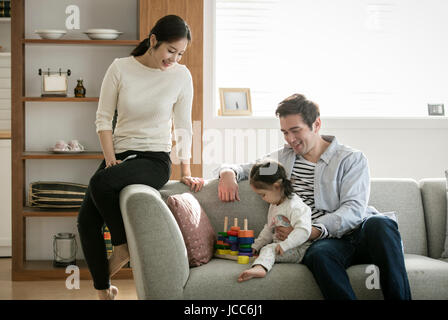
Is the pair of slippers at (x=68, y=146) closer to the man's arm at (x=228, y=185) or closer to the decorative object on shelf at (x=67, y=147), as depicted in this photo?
the decorative object on shelf at (x=67, y=147)

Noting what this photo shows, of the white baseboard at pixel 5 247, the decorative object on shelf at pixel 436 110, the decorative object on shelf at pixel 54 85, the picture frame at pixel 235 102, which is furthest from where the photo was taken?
the white baseboard at pixel 5 247

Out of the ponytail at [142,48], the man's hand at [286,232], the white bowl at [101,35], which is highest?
the white bowl at [101,35]

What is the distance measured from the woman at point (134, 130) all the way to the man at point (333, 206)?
0.35 meters

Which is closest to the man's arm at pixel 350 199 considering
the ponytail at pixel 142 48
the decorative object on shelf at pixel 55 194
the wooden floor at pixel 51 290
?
the ponytail at pixel 142 48

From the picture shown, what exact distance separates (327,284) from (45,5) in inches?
117

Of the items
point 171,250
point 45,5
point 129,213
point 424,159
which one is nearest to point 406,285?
point 171,250

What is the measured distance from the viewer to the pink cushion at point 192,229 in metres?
2.57

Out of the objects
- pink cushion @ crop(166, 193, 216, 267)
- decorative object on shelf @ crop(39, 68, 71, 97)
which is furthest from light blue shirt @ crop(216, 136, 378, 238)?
decorative object on shelf @ crop(39, 68, 71, 97)

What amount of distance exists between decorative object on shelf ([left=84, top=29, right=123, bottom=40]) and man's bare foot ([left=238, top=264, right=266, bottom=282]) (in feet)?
7.43

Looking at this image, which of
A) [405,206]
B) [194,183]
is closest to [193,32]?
[194,183]

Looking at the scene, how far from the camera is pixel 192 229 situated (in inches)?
102

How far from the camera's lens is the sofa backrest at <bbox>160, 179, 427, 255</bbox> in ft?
9.46

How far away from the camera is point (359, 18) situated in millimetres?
4500

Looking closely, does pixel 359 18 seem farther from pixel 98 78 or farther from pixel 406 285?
pixel 406 285
